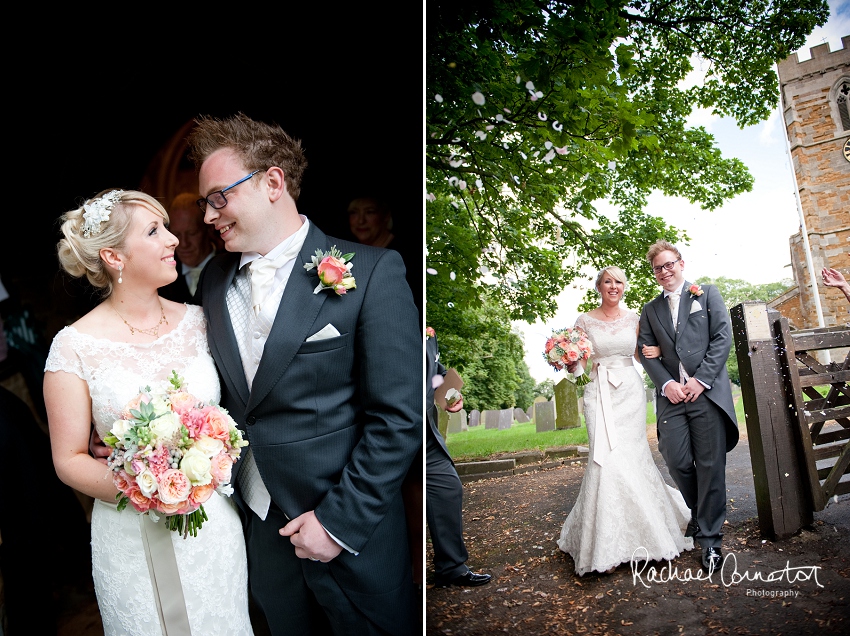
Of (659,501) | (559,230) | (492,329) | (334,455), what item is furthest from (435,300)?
(659,501)

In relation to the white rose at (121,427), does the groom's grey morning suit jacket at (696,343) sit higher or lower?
higher

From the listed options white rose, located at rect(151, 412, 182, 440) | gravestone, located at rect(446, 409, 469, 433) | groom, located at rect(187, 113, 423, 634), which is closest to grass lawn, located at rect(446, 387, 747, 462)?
gravestone, located at rect(446, 409, 469, 433)

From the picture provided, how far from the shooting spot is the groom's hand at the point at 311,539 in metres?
2.10

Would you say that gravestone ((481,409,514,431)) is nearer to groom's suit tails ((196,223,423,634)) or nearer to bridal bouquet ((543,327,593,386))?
bridal bouquet ((543,327,593,386))

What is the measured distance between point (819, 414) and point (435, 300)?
1.81m

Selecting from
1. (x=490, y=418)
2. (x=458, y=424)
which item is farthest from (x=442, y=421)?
(x=490, y=418)

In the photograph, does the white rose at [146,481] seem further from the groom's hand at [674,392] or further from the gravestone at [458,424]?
the groom's hand at [674,392]

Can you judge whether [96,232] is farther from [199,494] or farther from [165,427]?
[199,494]

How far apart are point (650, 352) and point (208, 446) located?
187 cm

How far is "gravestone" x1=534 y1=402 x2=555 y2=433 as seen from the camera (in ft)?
9.20

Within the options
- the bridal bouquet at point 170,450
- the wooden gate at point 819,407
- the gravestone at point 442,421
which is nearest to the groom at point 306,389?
the bridal bouquet at point 170,450

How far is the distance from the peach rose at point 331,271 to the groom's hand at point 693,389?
5.15 feet

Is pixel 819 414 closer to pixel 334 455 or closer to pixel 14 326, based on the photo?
pixel 334 455

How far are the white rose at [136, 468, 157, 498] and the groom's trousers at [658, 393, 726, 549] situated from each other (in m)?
2.05
